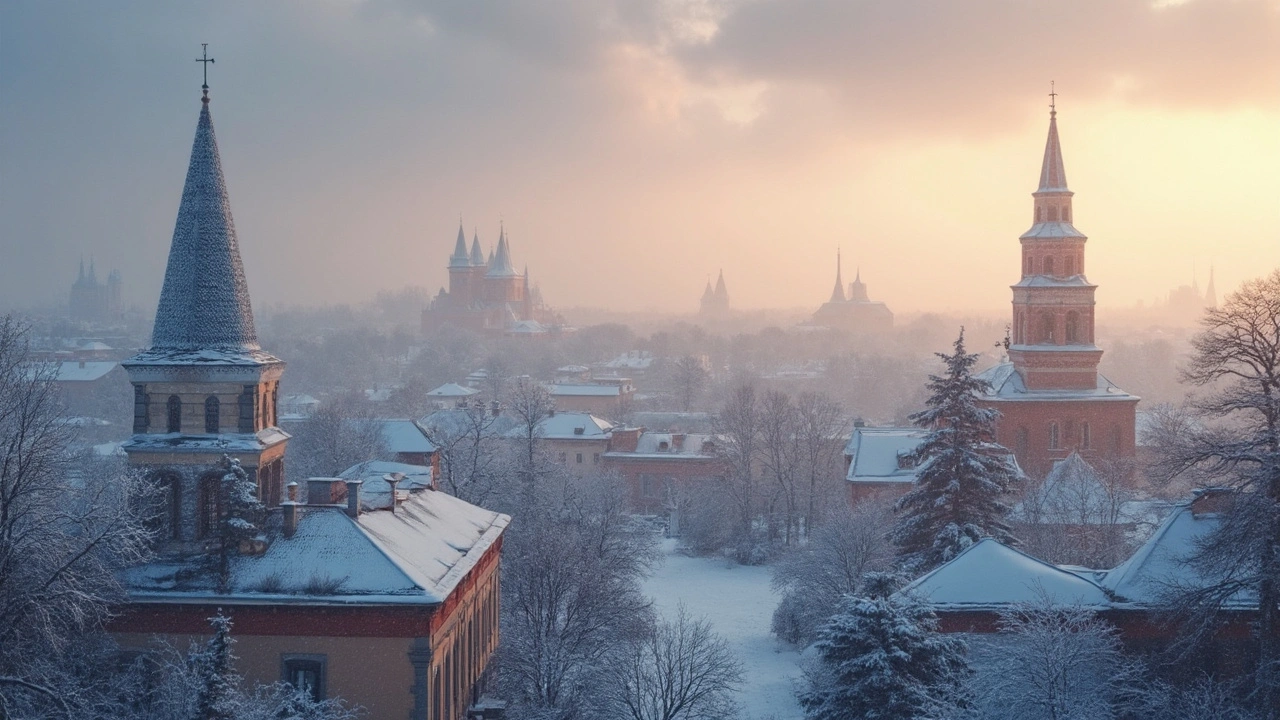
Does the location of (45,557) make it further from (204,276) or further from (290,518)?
(204,276)

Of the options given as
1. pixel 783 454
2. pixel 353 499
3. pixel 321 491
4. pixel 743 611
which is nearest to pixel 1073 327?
pixel 783 454

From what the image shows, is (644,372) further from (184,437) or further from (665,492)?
(184,437)

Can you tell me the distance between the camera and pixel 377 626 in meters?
24.6

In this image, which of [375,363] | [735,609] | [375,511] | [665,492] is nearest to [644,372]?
[375,363]

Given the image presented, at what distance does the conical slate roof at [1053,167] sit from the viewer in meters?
61.2

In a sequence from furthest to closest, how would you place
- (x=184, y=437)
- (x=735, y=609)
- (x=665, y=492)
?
1. (x=665, y=492)
2. (x=735, y=609)
3. (x=184, y=437)

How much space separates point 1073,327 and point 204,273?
4436cm

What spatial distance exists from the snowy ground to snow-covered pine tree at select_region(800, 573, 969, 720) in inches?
403

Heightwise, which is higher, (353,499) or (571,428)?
(353,499)

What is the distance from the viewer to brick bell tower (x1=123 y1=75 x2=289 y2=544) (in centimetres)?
2734

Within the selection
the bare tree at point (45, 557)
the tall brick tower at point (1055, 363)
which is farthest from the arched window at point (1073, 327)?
the bare tree at point (45, 557)

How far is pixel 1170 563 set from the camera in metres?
28.7

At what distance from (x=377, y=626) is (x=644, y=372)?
542 feet

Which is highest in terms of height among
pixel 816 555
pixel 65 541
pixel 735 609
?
pixel 65 541
